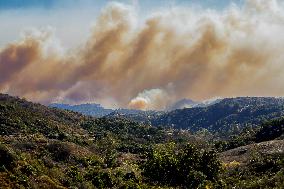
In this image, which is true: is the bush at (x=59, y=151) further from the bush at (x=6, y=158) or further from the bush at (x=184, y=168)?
the bush at (x=6, y=158)

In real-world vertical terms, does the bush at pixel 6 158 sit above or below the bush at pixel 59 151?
below

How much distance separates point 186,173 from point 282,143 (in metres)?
39.0

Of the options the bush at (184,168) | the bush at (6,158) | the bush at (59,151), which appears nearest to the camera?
the bush at (6,158)

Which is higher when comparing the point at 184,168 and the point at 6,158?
the point at 6,158

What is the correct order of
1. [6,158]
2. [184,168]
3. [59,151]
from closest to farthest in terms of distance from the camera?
1. [6,158]
2. [184,168]
3. [59,151]

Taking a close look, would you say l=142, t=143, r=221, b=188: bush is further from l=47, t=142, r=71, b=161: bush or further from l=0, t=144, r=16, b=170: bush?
l=0, t=144, r=16, b=170: bush

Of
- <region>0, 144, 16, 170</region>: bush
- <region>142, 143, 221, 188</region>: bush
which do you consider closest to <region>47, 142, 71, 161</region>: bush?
<region>142, 143, 221, 188</region>: bush

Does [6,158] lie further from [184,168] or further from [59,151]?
[59,151]

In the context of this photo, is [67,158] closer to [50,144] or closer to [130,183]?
[50,144]

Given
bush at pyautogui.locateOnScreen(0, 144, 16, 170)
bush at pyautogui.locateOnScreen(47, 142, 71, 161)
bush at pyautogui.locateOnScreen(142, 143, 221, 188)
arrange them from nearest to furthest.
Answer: bush at pyautogui.locateOnScreen(0, 144, 16, 170), bush at pyautogui.locateOnScreen(142, 143, 221, 188), bush at pyautogui.locateOnScreen(47, 142, 71, 161)

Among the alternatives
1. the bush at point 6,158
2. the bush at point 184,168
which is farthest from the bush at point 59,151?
the bush at point 6,158

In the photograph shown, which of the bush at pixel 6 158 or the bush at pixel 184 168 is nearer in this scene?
the bush at pixel 6 158

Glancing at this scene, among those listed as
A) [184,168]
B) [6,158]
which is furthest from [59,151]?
[6,158]

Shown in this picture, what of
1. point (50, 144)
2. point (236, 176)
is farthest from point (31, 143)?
point (236, 176)
